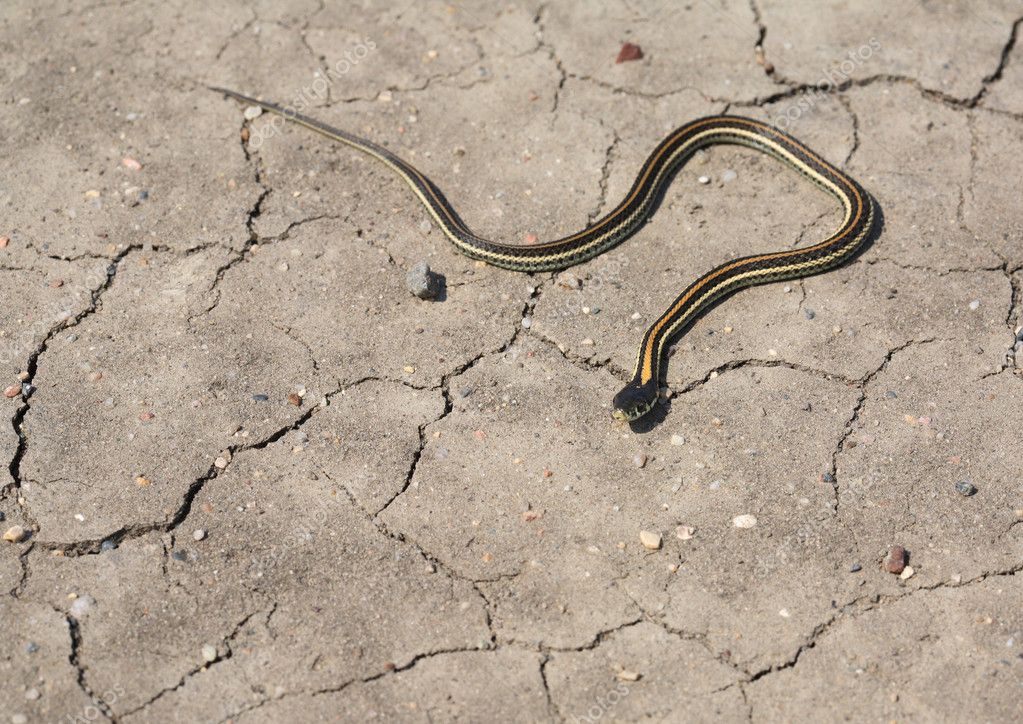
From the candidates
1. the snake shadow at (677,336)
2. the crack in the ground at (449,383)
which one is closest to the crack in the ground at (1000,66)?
the snake shadow at (677,336)

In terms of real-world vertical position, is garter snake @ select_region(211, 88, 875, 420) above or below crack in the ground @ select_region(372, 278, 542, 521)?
above

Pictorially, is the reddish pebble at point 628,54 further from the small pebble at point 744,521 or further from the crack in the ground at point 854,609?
the crack in the ground at point 854,609

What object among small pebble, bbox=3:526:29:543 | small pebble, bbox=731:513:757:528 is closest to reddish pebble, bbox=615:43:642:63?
small pebble, bbox=731:513:757:528

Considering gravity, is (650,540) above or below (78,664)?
above

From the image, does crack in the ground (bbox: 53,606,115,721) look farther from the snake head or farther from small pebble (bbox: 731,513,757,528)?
small pebble (bbox: 731,513,757,528)

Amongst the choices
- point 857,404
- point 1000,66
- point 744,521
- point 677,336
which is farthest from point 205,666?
point 1000,66

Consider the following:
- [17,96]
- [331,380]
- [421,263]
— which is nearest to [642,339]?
[421,263]

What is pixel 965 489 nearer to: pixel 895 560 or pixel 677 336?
pixel 895 560
